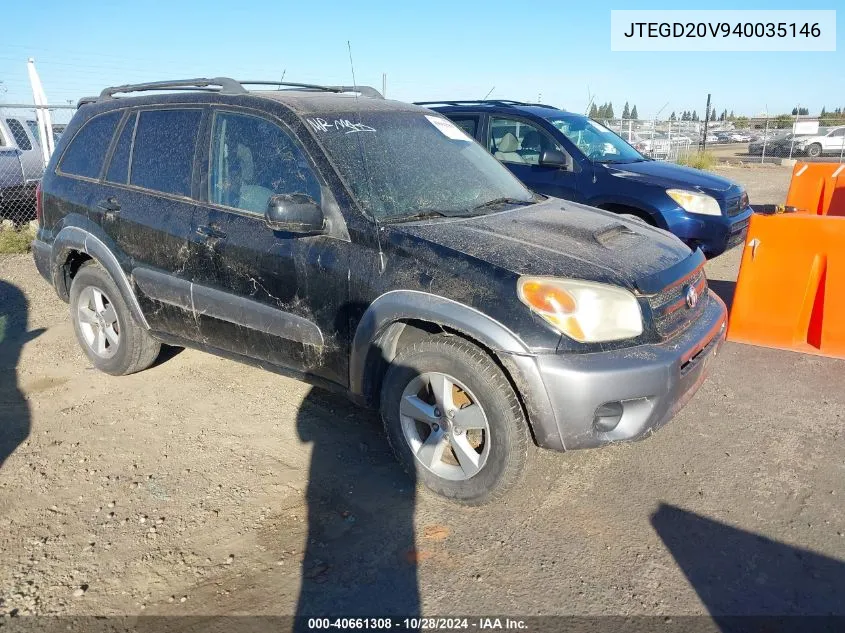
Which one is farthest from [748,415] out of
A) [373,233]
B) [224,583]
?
[224,583]

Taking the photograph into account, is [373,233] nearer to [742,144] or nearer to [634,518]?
[634,518]

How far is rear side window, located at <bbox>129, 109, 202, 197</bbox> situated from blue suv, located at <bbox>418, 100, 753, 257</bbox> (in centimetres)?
328

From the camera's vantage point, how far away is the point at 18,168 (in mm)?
10625

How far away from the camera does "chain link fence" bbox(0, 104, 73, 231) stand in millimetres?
10469

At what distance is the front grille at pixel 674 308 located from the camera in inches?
123

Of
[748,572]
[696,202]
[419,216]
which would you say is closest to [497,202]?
[419,216]

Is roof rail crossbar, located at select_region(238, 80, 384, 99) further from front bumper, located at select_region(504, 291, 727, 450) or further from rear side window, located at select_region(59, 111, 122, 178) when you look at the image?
front bumper, located at select_region(504, 291, 727, 450)

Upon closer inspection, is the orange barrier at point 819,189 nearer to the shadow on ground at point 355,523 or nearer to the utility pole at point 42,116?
the shadow on ground at point 355,523

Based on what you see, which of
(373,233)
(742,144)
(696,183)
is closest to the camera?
(373,233)

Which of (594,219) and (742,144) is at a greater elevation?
(594,219)

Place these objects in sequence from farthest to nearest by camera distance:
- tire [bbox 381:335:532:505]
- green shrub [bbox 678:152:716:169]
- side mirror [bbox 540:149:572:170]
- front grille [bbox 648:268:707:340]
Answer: green shrub [bbox 678:152:716:169], side mirror [bbox 540:149:572:170], front grille [bbox 648:268:707:340], tire [bbox 381:335:532:505]

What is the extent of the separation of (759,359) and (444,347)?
315 cm

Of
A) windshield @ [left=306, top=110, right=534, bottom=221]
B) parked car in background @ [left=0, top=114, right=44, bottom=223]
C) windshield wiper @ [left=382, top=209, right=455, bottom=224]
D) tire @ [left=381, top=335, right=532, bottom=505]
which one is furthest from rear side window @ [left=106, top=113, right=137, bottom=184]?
parked car in background @ [left=0, top=114, right=44, bottom=223]

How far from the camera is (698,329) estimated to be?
133 inches
